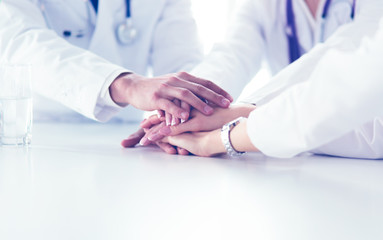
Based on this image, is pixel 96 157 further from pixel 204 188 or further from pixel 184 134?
pixel 204 188

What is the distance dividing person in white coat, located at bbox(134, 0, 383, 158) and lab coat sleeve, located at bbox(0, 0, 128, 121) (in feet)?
0.74

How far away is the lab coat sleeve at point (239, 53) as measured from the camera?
1.51 meters

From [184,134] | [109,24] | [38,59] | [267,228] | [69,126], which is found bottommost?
[267,228]

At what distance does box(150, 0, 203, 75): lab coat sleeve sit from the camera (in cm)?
179

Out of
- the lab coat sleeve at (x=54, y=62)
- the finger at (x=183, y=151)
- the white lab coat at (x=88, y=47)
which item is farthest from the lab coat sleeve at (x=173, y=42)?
the finger at (x=183, y=151)

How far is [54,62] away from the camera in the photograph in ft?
4.41

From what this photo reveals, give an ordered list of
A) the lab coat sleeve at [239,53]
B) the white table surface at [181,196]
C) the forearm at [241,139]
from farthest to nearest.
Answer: the lab coat sleeve at [239,53]
the forearm at [241,139]
the white table surface at [181,196]

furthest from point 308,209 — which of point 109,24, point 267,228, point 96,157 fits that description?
point 109,24

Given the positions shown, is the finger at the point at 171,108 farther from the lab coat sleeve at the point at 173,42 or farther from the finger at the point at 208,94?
the lab coat sleeve at the point at 173,42

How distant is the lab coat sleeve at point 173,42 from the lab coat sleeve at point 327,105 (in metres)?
0.89

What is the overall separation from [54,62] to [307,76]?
0.66 m

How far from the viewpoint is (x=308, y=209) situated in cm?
71

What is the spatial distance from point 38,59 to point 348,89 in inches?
35.4

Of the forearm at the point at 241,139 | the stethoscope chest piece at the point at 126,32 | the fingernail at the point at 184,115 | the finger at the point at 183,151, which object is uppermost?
the stethoscope chest piece at the point at 126,32
